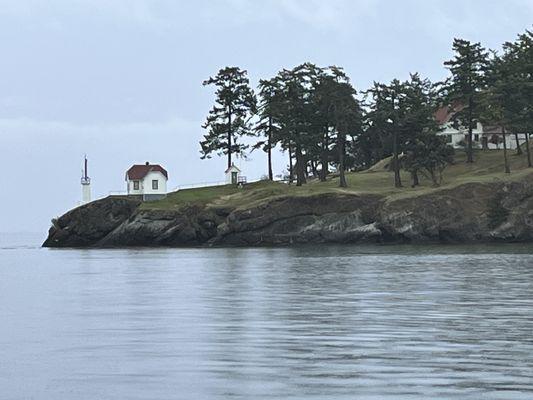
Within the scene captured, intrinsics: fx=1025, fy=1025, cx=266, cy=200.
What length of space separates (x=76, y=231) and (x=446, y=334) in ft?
369

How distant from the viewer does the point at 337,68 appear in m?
138

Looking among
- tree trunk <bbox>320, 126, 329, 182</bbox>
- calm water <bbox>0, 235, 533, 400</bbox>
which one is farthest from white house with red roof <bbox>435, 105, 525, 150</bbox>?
calm water <bbox>0, 235, 533, 400</bbox>

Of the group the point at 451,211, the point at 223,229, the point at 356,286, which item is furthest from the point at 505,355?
the point at 223,229

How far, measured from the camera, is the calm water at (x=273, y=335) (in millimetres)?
22703

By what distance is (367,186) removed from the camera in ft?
430

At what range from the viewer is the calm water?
22703 millimetres

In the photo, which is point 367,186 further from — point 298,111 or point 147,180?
point 147,180

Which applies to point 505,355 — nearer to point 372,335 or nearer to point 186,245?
point 372,335

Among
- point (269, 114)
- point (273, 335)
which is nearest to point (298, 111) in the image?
point (269, 114)

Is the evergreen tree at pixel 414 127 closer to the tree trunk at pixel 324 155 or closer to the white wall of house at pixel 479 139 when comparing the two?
the tree trunk at pixel 324 155

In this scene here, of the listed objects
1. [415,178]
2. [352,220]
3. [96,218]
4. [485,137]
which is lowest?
[352,220]

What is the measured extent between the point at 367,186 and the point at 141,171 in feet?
148

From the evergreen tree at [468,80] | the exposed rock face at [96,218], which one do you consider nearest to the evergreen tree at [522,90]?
the evergreen tree at [468,80]

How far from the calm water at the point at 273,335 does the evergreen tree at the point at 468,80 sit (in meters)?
73.1
